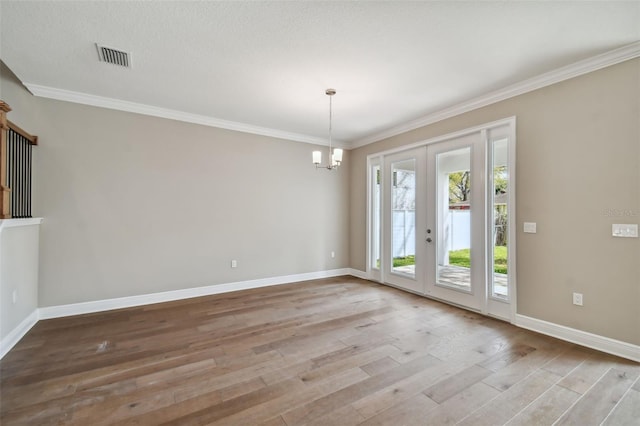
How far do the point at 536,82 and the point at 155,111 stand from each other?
16.4 feet

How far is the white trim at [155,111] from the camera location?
349 cm

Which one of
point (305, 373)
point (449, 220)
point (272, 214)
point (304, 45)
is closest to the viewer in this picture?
point (305, 373)

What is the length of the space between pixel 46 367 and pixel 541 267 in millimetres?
4982

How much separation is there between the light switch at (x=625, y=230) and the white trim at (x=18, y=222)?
573cm

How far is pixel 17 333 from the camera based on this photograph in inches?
113

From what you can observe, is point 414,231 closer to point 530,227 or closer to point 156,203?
point 530,227

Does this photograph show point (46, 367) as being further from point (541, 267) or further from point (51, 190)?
point (541, 267)

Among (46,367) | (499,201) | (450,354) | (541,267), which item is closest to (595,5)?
(499,201)

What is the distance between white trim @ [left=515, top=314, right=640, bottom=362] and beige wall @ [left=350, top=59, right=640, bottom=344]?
0.05 metres

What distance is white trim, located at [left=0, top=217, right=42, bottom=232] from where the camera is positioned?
2.54 m

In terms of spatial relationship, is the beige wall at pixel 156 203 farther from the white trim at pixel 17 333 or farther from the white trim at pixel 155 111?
the white trim at pixel 17 333

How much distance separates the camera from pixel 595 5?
208cm

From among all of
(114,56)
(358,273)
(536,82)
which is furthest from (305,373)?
(536,82)

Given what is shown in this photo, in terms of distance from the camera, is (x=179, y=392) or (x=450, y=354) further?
(x=450, y=354)
